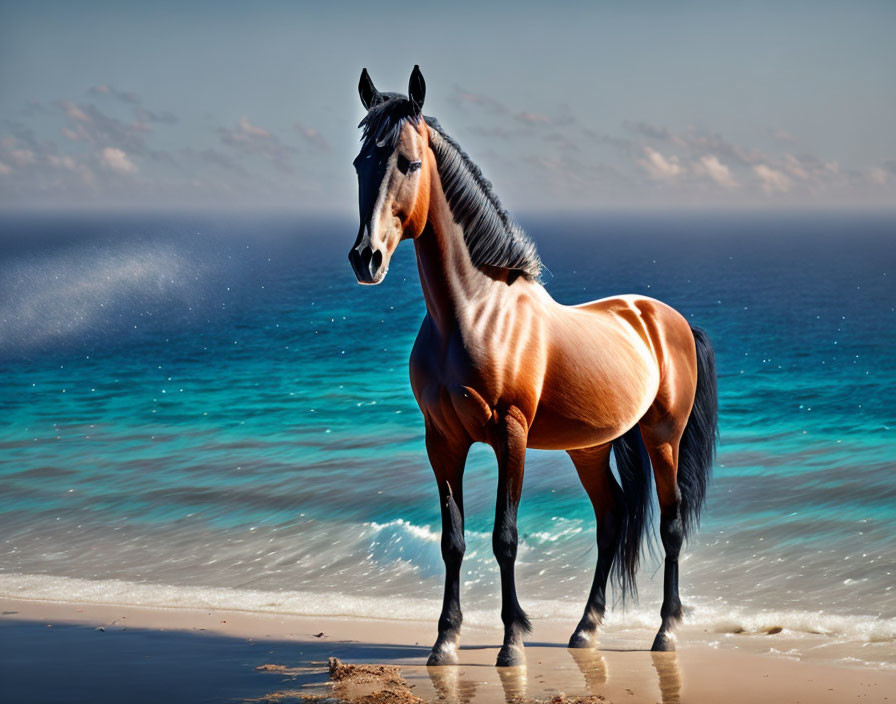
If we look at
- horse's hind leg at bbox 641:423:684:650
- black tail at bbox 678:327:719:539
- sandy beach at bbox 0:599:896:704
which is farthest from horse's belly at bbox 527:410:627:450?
sandy beach at bbox 0:599:896:704

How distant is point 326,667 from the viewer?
4188 mm

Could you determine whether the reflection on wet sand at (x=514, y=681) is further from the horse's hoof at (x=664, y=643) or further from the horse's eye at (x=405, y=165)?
the horse's eye at (x=405, y=165)

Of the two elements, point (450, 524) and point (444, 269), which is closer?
point (444, 269)

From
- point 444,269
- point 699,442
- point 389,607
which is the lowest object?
point 389,607

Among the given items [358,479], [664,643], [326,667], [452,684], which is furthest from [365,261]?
[358,479]

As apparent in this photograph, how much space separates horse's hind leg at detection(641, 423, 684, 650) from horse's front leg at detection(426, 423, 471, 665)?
94 centimetres

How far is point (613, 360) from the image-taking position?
4250 mm

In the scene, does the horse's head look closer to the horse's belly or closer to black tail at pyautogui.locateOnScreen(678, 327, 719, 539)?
the horse's belly

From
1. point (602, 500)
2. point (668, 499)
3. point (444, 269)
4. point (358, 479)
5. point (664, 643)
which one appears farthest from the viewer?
point (358, 479)

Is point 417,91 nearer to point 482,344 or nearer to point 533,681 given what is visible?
point 482,344

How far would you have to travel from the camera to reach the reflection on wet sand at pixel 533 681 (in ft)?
12.4

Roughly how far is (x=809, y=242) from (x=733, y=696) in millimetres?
53683

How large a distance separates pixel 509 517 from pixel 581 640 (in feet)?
2.86

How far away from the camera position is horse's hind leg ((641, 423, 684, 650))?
4582 millimetres
